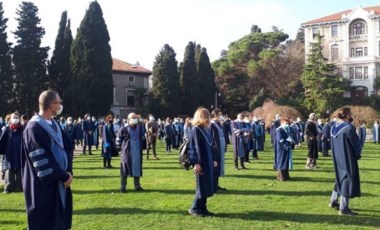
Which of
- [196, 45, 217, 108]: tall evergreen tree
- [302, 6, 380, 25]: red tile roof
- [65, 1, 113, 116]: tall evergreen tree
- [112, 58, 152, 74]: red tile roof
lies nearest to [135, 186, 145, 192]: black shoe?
[65, 1, 113, 116]: tall evergreen tree

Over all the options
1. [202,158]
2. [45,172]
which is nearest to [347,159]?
[202,158]

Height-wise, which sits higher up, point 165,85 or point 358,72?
point 358,72

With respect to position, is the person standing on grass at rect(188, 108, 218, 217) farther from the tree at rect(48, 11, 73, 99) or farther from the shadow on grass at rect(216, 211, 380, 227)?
the tree at rect(48, 11, 73, 99)

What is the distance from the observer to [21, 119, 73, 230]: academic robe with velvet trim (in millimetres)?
5414

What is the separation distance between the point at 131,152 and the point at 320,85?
47963mm

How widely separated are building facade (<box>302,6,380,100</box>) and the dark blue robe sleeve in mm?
64156

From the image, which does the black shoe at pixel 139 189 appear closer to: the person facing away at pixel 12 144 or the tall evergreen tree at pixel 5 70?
the person facing away at pixel 12 144

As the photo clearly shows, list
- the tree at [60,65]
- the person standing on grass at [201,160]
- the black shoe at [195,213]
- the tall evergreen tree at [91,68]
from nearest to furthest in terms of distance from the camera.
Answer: the person standing on grass at [201,160] < the black shoe at [195,213] < the tall evergreen tree at [91,68] < the tree at [60,65]

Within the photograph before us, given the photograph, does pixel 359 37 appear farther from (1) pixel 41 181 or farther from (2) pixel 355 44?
(1) pixel 41 181

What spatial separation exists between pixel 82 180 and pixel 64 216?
8.32 metres

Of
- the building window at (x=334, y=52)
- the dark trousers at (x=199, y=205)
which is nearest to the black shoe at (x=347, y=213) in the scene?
the dark trousers at (x=199, y=205)

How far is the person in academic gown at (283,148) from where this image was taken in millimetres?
12984

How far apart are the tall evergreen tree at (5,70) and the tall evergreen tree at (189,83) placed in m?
20.6

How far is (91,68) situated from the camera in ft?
162
